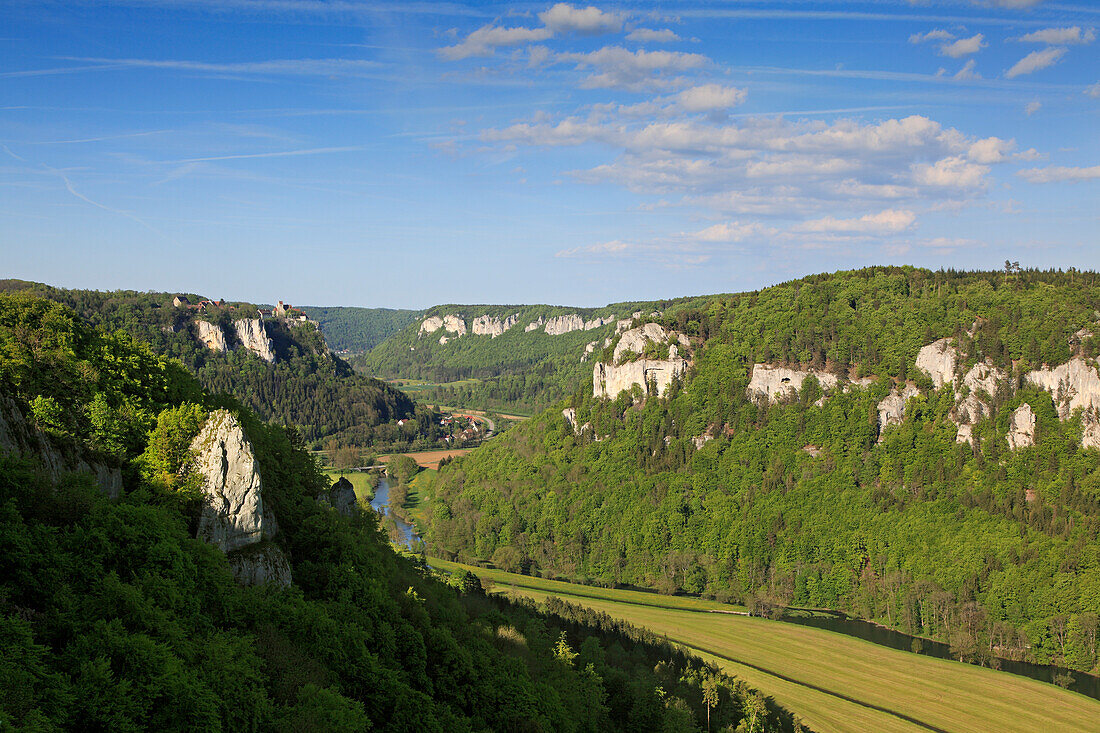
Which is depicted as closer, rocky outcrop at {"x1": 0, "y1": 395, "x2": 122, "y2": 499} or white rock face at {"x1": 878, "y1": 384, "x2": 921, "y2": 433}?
rocky outcrop at {"x1": 0, "y1": 395, "x2": 122, "y2": 499}

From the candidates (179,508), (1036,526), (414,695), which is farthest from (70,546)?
(1036,526)

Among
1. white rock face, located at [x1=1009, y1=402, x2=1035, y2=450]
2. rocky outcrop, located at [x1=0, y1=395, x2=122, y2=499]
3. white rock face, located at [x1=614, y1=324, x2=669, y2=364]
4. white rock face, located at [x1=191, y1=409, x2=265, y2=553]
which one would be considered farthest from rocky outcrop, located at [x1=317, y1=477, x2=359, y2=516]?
white rock face, located at [x1=614, y1=324, x2=669, y2=364]

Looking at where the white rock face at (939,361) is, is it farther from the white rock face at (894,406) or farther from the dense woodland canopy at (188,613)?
the dense woodland canopy at (188,613)

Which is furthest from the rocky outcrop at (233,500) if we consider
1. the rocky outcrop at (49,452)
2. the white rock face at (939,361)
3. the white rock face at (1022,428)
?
the white rock face at (939,361)

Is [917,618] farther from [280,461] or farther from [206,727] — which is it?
[206,727]

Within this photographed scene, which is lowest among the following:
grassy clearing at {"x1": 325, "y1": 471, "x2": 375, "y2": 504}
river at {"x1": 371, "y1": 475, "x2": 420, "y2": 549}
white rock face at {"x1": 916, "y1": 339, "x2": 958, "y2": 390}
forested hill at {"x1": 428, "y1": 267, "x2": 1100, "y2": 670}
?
river at {"x1": 371, "y1": 475, "x2": 420, "y2": 549}

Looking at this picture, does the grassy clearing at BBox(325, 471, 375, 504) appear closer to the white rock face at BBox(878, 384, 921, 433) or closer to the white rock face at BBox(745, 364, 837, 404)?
the white rock face at BBox(745, 364, 837, 404)

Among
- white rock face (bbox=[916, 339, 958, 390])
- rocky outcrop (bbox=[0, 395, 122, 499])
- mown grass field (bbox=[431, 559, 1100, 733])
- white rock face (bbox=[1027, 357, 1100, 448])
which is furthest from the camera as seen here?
white rock face (bbox=[916, 339, 958, 390])
